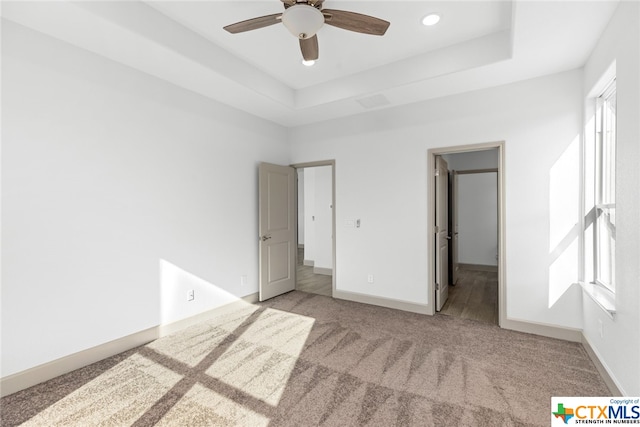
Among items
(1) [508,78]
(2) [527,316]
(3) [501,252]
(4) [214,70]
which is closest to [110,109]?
(4) [214,70]

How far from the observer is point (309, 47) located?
2.36m

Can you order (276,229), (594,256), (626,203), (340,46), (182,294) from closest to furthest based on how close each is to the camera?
(626,203), (594,256), (340,46), (182,294), (276,229)

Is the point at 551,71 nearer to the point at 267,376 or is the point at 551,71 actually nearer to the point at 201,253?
the point at 267,376

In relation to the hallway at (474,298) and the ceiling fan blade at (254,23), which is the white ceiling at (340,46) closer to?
A: the ceiling fan blade at (254,23)

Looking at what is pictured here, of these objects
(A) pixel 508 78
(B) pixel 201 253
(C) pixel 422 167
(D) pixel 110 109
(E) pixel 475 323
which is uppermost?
(A) pixel 508 78

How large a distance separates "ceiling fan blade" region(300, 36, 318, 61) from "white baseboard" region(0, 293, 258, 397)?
3.09 meters

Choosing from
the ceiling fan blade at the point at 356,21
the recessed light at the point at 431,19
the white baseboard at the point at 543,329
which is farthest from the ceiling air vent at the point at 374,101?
the white baseboard at the point at 543,329

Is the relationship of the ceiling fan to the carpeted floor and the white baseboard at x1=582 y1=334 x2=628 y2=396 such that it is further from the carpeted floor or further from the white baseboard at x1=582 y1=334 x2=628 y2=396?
the white baseboard at x1=582 y1=334 x2=628 y2=396

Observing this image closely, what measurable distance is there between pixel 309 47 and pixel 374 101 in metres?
1.62

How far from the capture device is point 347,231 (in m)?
4.40

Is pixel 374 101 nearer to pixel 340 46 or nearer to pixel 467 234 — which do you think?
pixel 340 46

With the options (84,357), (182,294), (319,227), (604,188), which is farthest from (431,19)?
(319,227)

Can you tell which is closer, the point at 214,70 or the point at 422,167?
the point at 214,70

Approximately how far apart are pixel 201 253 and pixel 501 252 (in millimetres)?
3561
